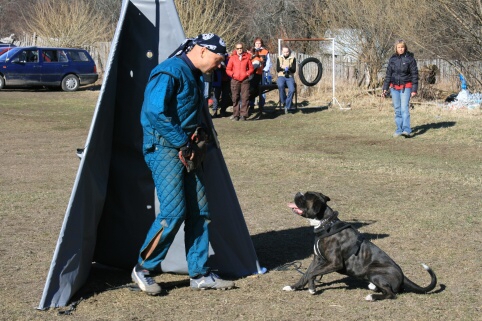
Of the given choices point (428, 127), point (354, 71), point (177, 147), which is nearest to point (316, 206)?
point (177, 147)

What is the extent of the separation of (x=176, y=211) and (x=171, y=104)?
800 millimetres

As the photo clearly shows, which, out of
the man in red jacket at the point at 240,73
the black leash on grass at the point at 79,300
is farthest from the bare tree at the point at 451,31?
the black leash on grass at the point at 79,300

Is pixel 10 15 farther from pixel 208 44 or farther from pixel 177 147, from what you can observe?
pixel 177 147

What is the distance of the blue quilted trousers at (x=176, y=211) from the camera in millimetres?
5551

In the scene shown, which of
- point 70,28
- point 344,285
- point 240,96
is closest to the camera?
point 344,285

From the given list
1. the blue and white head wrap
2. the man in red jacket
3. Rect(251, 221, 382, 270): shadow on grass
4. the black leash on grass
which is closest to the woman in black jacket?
the man in red jacket

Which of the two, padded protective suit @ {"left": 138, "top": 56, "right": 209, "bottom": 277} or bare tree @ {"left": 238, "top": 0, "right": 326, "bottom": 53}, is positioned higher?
bare tree @ {"left": 238, "top": 0, "right": 326, "bottom": 53}

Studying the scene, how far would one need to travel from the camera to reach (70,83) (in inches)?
1219

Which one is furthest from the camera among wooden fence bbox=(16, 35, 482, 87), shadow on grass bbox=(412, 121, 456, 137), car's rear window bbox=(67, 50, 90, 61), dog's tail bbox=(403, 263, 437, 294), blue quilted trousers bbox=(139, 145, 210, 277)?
car's rear window bbox=(67, 50, 90, 61)

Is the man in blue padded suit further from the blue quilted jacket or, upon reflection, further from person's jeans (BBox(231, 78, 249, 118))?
person's jeans (BBox(231, 78, 249, 118))

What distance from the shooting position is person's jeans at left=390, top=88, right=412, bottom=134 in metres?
15.6

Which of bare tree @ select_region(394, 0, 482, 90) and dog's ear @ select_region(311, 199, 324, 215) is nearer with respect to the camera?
dog's ear @ select_region(311, 199, 324, 215)

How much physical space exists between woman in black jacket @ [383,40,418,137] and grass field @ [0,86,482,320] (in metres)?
0.54

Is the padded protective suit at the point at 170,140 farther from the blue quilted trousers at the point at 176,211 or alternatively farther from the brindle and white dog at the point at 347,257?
the brindle and white dog at the point at 347,257
